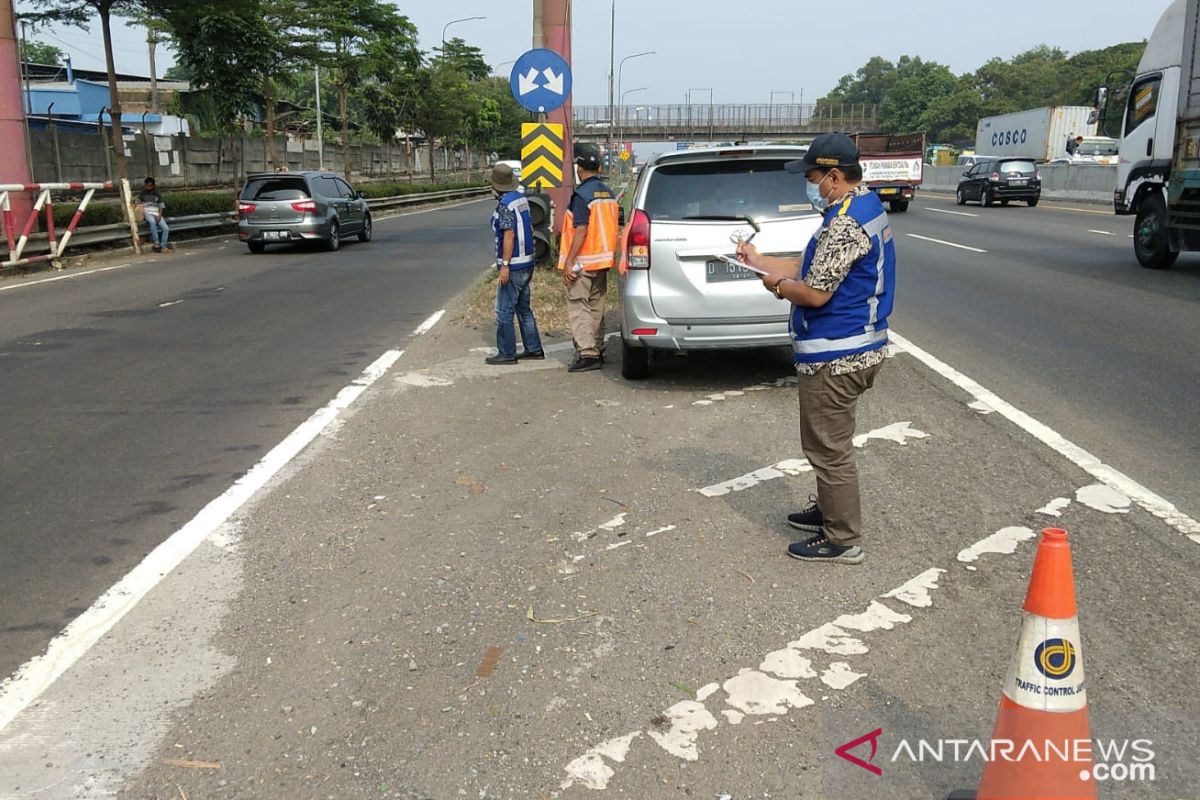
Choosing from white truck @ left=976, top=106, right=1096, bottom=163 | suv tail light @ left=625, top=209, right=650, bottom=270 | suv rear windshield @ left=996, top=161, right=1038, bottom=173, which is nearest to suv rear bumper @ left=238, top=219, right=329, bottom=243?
suv tail light @ left=625, top=209, right=650, bottom=270

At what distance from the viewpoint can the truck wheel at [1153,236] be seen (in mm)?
14766

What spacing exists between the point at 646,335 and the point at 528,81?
5.79m

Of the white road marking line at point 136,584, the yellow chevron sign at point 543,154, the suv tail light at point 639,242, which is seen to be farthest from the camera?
the yellow chevron sign at point 543,154

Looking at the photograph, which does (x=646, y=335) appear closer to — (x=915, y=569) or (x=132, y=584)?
(x=915, y=569)

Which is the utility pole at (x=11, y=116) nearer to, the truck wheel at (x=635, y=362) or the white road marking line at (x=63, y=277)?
the white road marking line at (x=63, y=277)

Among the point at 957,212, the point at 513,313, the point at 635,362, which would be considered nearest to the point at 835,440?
the point at 635,362

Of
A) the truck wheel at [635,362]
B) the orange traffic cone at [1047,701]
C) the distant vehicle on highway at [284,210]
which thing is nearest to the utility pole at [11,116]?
the distant vehicle on highway at [284,210]

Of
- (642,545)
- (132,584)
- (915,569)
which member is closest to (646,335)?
(642,545)

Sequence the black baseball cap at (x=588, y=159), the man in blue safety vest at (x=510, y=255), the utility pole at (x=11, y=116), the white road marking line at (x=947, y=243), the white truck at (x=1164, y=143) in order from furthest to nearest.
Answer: the white road marking line at (x=947, y=243)
the utility pole at (x=11, y=116)
the white truck at (x=1164, y=143)
the man in blue safety vest at (x=510, y=255)
the black baseball cap at (x=588, y=159)

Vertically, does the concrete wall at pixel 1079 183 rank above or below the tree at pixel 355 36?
below

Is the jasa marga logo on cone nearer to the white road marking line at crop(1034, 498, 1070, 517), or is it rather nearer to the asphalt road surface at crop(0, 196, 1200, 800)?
the asphalt road surface at crop(0, 196, 1200, 800)

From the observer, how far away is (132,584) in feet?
14.4

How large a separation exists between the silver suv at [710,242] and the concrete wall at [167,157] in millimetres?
23572

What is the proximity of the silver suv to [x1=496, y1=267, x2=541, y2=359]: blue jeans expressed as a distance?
150 cm
